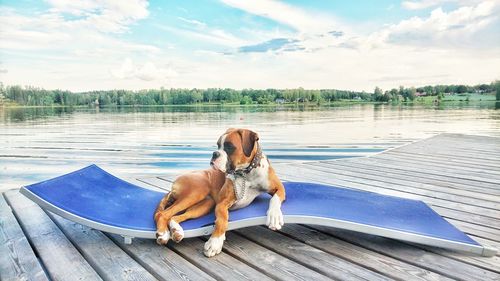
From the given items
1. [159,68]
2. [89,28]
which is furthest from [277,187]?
[89,28]

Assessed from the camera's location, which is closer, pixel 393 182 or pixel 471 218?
pixel 471 218

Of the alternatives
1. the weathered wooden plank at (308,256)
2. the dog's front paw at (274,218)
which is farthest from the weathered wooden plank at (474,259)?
the dog's front paw at (274,218)

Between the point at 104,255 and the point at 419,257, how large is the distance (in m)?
1.89

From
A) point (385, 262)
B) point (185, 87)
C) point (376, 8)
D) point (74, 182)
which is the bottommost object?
point (385, 262)

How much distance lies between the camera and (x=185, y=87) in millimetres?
31719

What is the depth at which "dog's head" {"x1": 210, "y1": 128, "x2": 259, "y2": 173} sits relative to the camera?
2133 mm

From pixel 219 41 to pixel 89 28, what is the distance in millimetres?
11163

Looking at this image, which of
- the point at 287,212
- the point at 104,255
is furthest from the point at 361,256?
the point at 104,255

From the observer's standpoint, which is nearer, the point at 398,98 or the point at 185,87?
the point at 185,87

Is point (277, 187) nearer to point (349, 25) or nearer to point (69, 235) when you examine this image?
point (69, 235)

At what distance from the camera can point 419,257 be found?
7.32 ft

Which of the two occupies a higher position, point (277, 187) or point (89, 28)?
point (89, 28)

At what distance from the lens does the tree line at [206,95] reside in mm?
27266

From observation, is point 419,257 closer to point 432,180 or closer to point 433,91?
point 432,180
